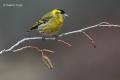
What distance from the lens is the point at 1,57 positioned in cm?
1144

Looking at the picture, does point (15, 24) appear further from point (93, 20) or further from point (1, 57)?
point (93, 20)

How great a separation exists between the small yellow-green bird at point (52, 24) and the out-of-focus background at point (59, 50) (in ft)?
18.5

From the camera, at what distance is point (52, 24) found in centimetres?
503

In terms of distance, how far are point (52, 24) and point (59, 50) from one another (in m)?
6.83

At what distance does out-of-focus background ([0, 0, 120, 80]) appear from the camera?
1107 centimetres

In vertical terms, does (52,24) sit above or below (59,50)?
above

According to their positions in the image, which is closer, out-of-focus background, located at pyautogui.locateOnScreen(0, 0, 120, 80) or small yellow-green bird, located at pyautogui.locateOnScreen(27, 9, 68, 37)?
small yellow-green bird, located at pyautogui.locateOnScreen(27, 9, 68, 37)

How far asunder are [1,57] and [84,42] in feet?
5.02

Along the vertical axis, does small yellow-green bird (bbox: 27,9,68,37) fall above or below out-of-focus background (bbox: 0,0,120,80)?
above

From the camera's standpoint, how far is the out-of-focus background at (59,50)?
11070 mm

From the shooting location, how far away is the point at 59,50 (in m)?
11.9

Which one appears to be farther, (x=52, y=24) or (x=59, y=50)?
(x=59, y=50)

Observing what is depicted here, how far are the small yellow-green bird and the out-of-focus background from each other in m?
5.63

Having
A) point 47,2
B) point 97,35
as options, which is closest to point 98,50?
point 97,35
